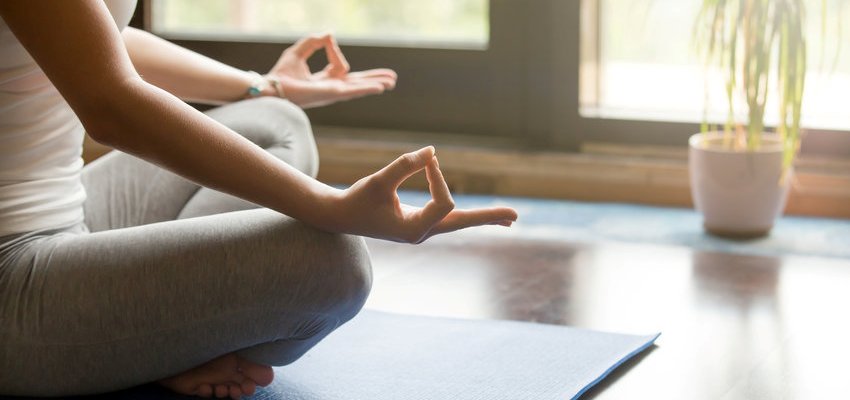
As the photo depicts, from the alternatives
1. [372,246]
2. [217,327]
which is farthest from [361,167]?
[217,327]

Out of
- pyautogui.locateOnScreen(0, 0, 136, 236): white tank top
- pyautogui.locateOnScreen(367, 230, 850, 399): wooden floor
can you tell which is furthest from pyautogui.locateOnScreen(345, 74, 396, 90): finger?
pyautogui.locateOnScreen(0, 0, 136, 236): white tank top

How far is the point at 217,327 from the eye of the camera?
1.44 metres

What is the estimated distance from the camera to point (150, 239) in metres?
1.44

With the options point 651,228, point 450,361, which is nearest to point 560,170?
point 651,228

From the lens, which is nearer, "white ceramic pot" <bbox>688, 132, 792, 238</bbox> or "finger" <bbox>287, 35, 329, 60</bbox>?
"finger" <bbox>287, 35, 329, 60</bbox>

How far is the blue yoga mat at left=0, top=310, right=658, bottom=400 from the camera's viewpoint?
63.7 inches

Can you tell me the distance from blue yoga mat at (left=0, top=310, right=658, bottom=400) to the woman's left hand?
0.36 m

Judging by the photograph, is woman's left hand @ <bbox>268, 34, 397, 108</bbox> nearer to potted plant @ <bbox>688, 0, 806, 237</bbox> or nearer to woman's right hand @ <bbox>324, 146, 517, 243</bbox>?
woman's right hand @ <bbox>324, 146, 517, 243</bbox>

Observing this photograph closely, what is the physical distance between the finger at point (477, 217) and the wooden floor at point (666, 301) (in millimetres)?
391

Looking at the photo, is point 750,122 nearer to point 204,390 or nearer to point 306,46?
point 306,46

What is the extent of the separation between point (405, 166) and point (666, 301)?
0.88m

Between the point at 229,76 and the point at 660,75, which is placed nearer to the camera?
the point at 229,76

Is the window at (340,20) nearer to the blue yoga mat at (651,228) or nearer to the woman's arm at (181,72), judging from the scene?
the blue yoga mat at (651,228)

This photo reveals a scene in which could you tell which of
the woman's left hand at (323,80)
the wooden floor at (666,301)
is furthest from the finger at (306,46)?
the wooden floor at (666,301)
